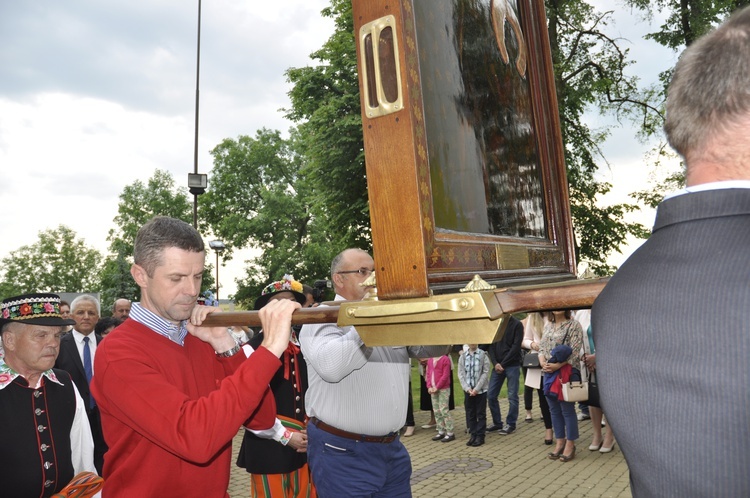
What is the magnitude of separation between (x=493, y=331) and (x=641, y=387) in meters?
0.33

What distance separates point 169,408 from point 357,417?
2113mm

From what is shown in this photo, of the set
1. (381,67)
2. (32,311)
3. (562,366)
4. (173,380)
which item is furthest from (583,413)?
(381,67)

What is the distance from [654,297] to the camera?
45.8 inches

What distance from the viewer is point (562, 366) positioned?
→ 8867mm

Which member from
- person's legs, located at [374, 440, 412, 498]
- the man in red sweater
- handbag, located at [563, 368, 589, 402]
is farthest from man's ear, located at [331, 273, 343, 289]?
handbag, located at [563, 368, 589, 402]

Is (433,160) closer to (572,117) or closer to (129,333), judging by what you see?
(129,333)

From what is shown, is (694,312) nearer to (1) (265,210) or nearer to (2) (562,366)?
(2) (562,366)

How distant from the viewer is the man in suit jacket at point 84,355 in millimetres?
6582

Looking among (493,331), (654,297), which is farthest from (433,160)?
(654,297)

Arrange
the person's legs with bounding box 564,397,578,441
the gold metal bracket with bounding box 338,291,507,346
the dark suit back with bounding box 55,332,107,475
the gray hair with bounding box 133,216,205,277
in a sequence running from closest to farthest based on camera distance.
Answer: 1. the gold metal bracket with bounding box 338,291,507,346
2. the gray hair with bounding box 133,216,205,277
3. the dark suit back with bounding box 55,332,107,475
4. the person's legs with bounding box 564,397,578,441

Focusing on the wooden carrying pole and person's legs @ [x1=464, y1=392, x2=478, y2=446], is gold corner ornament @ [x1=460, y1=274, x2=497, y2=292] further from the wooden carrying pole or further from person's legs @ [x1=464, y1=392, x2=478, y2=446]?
person's legs @ [x1=464, y1=392, x2=478, y2=446]

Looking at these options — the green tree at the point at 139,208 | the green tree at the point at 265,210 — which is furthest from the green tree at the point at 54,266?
the green tree at the point at 265,210

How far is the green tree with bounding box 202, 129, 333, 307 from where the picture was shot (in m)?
41.3

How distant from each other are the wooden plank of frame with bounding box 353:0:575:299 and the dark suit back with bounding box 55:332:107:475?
5.48 meters
